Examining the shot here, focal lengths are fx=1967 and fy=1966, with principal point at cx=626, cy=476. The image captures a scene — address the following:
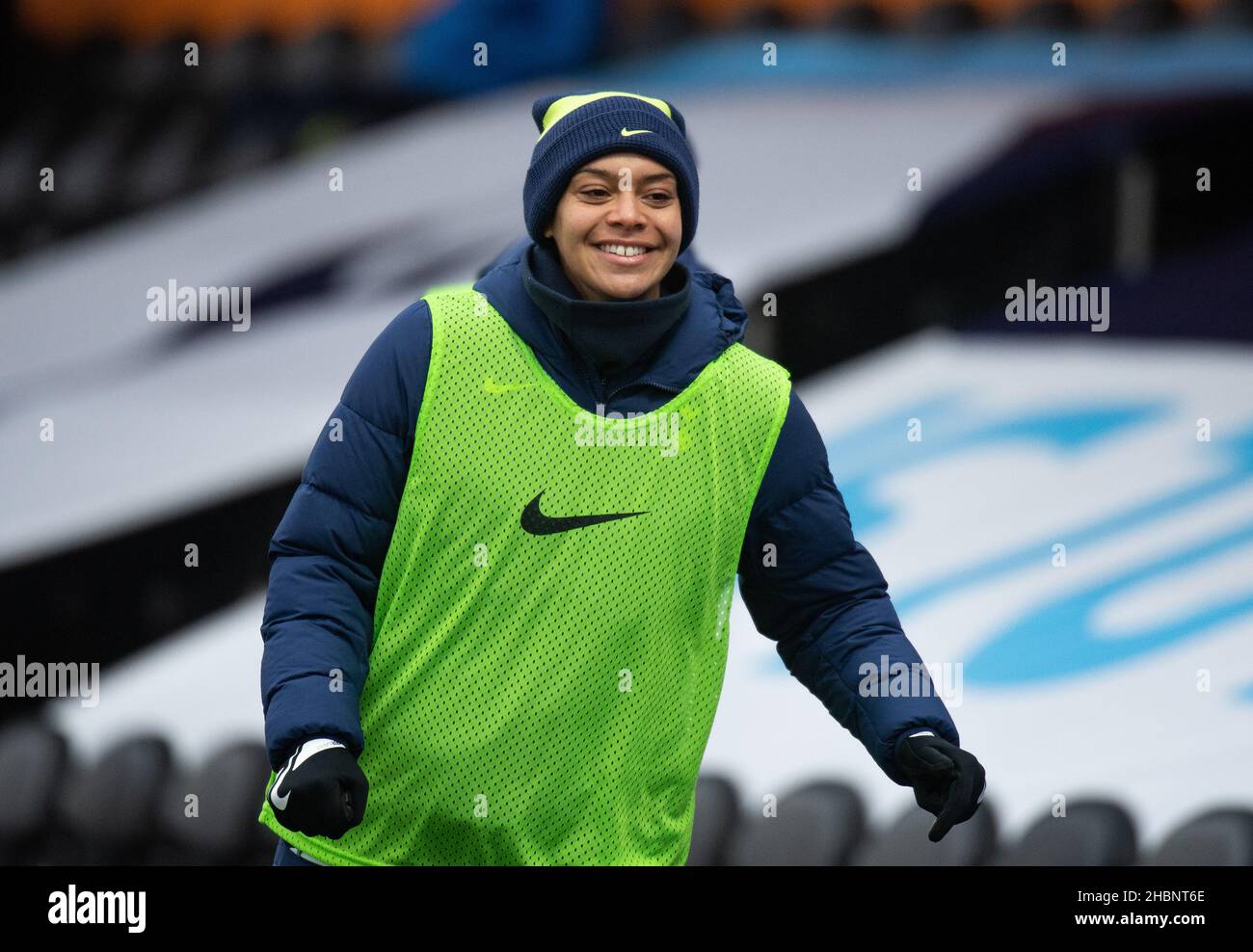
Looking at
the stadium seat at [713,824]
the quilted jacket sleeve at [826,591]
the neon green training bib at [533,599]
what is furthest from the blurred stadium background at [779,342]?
the neon green training bib at [533,599]

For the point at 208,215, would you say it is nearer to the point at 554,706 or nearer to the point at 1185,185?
the point at 1185,185

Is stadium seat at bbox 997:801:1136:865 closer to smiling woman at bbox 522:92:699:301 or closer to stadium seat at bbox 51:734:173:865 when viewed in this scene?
smiling woman at bbox 522:92:699:301

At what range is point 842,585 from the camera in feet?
5.94

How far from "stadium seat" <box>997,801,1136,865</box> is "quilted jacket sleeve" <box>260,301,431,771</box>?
1488 mm

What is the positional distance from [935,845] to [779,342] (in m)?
2.19

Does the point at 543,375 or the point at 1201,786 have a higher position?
the point at 543,375

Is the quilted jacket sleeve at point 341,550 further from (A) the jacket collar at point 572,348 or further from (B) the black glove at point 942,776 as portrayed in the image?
(B) the black glove at point 942,776

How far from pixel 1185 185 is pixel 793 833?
9.22ft

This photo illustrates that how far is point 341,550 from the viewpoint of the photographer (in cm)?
166

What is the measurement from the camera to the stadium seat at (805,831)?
3150 millimetres

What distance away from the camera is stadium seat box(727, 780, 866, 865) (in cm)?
315

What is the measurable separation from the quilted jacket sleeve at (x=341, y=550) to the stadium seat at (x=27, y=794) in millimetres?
2257

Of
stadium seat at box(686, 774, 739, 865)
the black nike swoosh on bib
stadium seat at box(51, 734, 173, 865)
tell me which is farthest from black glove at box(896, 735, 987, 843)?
stadium seat at box(51, 734, 173, 865)
